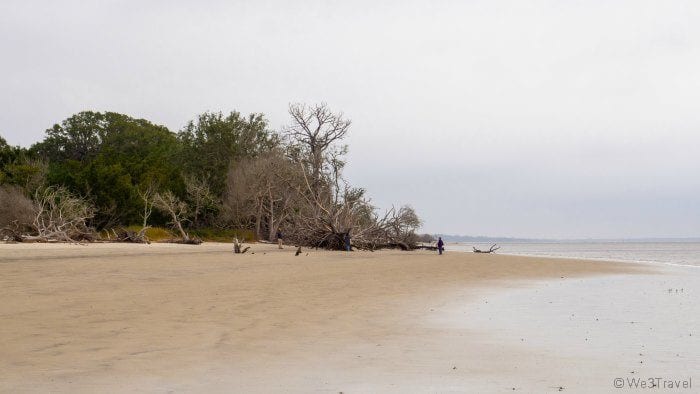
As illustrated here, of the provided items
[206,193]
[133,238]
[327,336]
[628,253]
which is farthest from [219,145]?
[327,336]

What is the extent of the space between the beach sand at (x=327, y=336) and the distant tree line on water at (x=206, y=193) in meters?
28.4

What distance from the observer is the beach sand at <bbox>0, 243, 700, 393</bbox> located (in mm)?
6484

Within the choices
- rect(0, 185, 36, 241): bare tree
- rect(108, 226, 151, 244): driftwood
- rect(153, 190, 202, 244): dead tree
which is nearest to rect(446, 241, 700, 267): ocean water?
rect(153, 190, 202, 244): dead tree

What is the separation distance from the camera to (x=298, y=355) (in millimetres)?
7801

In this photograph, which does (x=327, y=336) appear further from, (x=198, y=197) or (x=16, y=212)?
(x=198, y=197)

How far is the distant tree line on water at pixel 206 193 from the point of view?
45594 mm

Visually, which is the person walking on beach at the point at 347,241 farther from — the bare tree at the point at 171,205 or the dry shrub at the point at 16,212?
the dry shrub at the point at 16,212

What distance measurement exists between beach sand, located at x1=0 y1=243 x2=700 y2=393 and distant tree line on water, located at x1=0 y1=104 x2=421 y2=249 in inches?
1120

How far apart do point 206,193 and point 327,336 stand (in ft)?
182

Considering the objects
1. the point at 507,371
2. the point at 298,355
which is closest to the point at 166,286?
the point at 298,355

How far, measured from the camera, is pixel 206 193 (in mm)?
62844

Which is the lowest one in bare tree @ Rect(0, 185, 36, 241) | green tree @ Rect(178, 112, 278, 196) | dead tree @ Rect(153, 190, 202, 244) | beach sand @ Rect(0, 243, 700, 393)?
beach sand @ Rect(0, 243, 700, 393)

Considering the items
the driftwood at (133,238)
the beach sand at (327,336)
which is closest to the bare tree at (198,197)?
the driftwood at (133,238)

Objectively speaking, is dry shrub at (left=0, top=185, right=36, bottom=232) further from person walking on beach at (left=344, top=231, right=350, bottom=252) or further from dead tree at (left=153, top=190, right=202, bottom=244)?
person walking on beach at (left=344, top=231, right=350, bottom=252)
